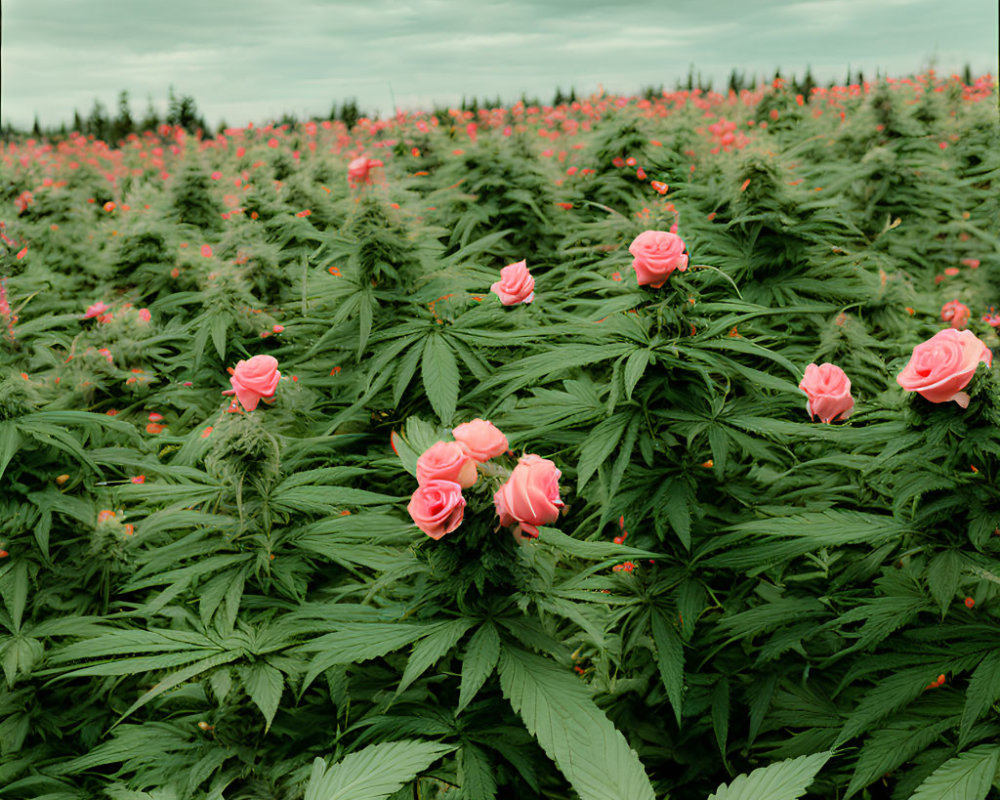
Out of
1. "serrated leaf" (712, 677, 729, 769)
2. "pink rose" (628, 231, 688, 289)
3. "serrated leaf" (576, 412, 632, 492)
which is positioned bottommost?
"serrated leaf" (712, 677, 729, 769)

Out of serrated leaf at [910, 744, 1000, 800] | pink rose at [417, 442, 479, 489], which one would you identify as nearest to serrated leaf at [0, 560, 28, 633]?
pink rose at [417, 442, 479, 489]

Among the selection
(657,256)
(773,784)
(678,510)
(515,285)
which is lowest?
(678,510)

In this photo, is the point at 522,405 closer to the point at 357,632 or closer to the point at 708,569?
the point at 708,569

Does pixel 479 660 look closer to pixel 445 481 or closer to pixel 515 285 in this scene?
pixel 445 481

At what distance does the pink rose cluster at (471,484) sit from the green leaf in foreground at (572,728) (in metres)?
0.30

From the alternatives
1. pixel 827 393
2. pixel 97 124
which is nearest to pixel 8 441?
pixel 827 393

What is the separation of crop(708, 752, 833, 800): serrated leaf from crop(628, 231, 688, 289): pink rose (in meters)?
1.41

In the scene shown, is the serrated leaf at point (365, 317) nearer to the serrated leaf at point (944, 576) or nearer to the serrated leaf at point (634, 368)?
the serrated leaf at point (634, 368)

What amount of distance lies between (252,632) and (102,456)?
39.2 inches

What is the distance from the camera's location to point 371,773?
1.11 m

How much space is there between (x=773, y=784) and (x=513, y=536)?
A: 77 cm

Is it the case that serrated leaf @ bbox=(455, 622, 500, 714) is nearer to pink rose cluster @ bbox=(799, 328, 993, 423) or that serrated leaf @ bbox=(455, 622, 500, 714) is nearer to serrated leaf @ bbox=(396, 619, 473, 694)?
serrated leaf @ bbox=(396, 619, 473, 694)

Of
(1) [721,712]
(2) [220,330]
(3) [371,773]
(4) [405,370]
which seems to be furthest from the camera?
(2) [220,330]

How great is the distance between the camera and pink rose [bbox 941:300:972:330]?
378 cm
